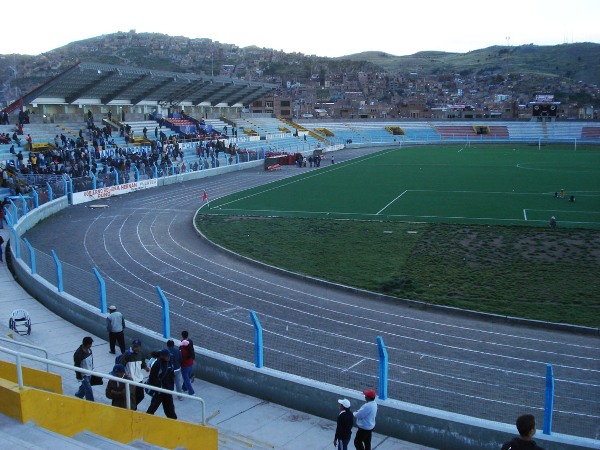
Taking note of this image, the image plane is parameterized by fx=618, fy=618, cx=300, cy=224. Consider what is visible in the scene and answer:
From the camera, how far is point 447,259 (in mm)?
20781

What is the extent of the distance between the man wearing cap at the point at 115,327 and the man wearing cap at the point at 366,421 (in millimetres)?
5672

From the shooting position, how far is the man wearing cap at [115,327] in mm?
11992

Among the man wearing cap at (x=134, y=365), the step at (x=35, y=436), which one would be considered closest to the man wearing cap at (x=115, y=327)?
the man wearing cap at (x=134, y=365)

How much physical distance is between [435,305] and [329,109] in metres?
186

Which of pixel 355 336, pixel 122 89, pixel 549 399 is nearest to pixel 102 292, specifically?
pixel 355 336

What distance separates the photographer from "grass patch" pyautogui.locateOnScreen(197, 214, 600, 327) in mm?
16312

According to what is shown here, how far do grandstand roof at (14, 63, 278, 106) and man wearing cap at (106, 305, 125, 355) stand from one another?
38.7 m

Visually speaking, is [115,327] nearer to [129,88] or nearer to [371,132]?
[129,88]

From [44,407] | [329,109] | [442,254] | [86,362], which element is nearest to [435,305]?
[442,254]

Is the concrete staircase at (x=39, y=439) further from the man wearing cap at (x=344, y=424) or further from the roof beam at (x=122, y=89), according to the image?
the roof beam at (x=122, y=89)

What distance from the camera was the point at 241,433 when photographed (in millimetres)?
9250

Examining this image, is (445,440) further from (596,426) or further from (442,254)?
(442,254)

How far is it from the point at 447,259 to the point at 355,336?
820 centimetres

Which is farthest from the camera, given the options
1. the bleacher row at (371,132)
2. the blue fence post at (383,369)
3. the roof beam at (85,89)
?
the bleacher row at (371,132)
